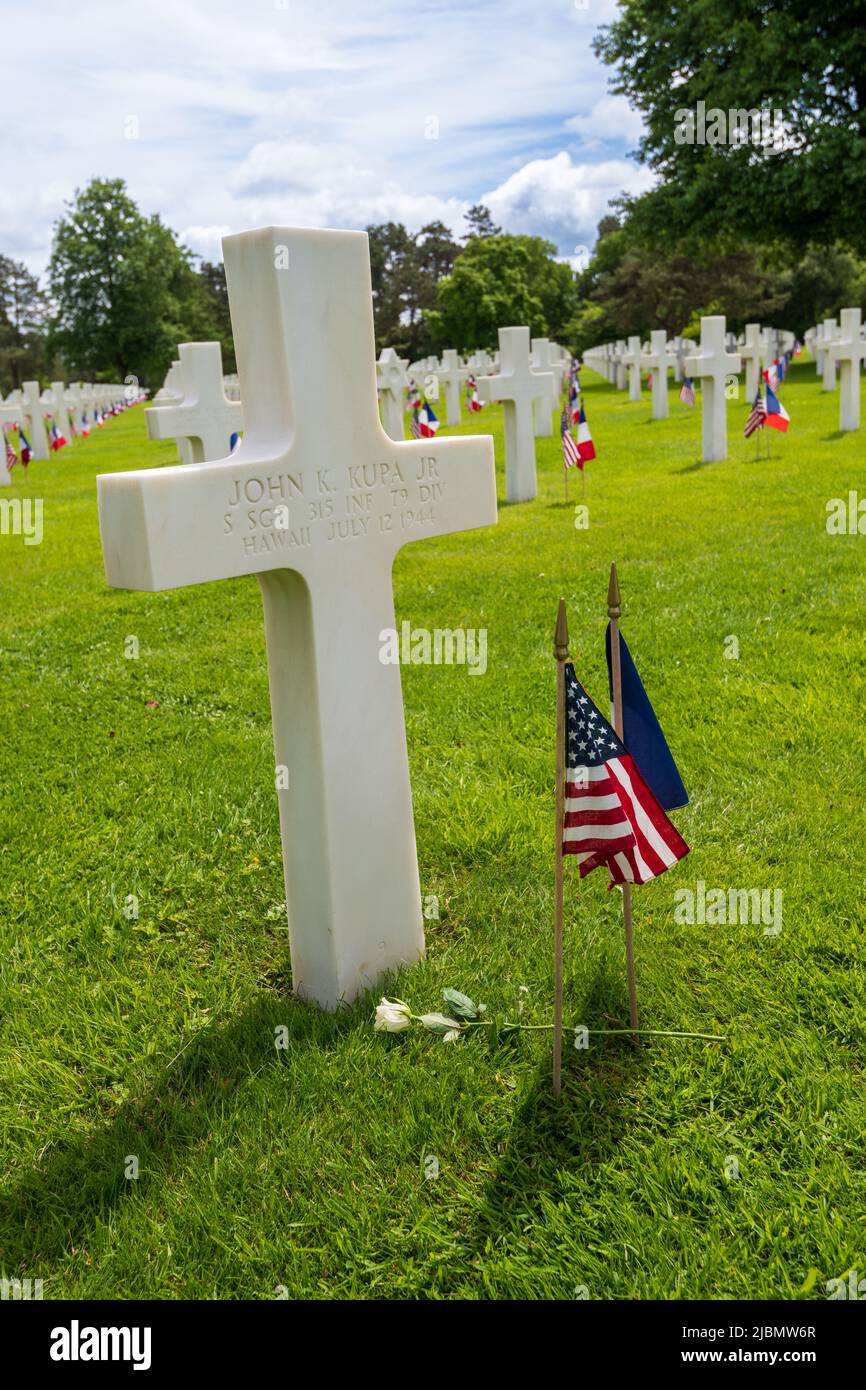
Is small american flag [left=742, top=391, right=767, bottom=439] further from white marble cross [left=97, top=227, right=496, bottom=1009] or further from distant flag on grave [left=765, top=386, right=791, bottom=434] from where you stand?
white marble cross [left=97, top=227, right=496, bottom=1009]

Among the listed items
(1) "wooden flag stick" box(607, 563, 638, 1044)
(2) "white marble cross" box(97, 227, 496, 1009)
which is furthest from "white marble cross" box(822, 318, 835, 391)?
(1) "wooden flag stick" box(607, 563, 638, 1044)

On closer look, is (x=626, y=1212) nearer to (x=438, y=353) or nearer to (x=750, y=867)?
(x=750, y=867)

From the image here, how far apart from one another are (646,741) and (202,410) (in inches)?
350

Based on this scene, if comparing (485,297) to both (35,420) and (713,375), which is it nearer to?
(35,420)

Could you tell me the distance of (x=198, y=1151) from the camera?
2898 mm

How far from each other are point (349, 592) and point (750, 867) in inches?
75.0

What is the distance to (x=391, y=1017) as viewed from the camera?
3283 mm

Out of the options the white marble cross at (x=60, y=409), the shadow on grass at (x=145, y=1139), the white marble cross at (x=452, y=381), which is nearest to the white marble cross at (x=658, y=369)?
the white marble cross at (x=452, y=381)

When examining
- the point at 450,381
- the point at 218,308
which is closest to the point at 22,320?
the point at 218,308

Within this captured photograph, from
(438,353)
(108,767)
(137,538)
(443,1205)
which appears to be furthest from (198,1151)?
(438,353)

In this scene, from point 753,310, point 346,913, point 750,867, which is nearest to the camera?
point 346,913

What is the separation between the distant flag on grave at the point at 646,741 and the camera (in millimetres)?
3213

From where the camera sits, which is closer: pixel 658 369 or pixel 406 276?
pixel 658 369

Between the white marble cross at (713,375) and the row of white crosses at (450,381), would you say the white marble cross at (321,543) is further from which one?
the white marble cross at (713,375)
